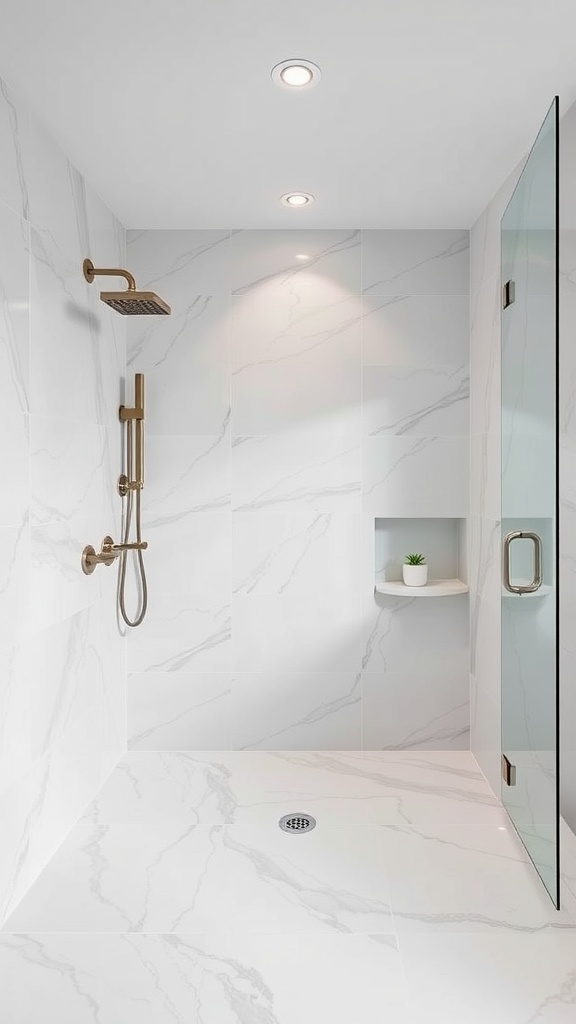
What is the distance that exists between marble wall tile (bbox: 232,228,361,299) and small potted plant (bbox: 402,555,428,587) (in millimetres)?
1161

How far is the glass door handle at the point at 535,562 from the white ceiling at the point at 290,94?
1.22 meters

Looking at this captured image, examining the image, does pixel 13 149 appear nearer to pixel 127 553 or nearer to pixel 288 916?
pixel 127 553

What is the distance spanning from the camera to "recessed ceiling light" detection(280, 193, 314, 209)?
2854mm

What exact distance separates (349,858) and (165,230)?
8.33ft

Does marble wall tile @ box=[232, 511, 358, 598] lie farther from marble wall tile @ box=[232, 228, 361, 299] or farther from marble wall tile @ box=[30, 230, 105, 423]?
marble wall tile @ box=[232, 228, 361, 299]

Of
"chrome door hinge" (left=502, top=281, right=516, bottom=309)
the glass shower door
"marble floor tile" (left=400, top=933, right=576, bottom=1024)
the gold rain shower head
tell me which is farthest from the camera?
the gold rain shower head

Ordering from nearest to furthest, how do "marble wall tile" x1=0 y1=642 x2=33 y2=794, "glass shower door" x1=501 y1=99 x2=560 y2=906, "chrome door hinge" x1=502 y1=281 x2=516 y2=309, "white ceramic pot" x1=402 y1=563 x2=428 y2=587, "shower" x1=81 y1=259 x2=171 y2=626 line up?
1. "glass shower door" x1=501 y1=99 x2=560 y2=906
2. "marble wall tile" x1=0 y1=642 x2=33 y2=794
3. "chrome door hinge" x1=502 y1=281 x2=516 y2=309
4. "shower" x1=81 y1=259 x2=171 y2=626
5. "white ceramic pot" x1=402 y1=563 x2=428 y2=587

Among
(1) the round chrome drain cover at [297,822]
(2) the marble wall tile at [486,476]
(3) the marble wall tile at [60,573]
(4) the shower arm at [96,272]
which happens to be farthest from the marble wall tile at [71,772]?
(2) the marble wall tile at [486,476]

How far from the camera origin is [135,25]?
177 cm

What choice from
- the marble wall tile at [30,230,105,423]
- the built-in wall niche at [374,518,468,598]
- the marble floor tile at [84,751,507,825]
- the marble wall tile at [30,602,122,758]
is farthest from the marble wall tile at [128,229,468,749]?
the marble wall tile at [30,230,105,423]

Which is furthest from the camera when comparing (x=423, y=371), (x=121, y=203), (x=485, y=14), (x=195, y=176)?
(x=423, y=371)

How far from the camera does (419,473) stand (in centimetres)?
325

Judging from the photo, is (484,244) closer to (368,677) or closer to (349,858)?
(368,677)

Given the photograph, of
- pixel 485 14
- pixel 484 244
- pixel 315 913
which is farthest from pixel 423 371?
pixel 315 913
